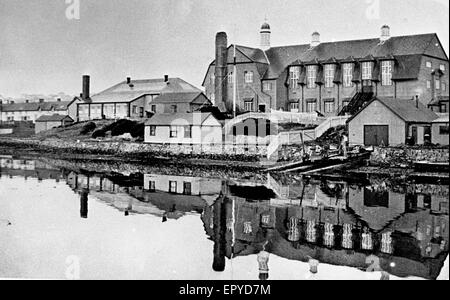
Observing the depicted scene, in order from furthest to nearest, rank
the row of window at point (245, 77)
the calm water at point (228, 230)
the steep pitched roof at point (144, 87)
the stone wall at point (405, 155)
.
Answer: the steep pitched roof at point (144, 87) < the row of window at point (245, 77) < the stone wall at point (405, 155) < the calm water at point (228, 230)

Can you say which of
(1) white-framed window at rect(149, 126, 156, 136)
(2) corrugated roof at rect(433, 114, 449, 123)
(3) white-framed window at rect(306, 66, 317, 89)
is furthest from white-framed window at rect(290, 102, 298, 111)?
(1) white-framed window at rect(149, 126, 156, 136)

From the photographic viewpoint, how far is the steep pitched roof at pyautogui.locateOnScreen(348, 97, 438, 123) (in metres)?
3.77

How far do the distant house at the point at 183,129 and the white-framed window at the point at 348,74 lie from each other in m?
1.62

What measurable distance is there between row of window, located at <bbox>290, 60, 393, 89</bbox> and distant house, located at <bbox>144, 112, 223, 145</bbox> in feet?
3.87

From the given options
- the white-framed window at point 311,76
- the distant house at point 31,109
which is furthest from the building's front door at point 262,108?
the distant house at point 31,109

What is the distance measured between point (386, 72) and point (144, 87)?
9.45 feet

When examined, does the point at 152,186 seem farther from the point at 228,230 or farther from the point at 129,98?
the point at 228,230

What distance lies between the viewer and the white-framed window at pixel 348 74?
4.73m

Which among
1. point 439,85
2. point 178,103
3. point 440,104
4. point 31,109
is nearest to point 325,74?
point 439,85

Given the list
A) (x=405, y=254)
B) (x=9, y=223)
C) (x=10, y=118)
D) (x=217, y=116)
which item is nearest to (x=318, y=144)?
(x=217, y=116)

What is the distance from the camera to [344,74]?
4906 millimetres

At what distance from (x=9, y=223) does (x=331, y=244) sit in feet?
8.90

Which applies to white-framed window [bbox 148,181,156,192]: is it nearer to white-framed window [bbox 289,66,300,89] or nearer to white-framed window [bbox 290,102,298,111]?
white-framed window [bbox 290,102,298,111]

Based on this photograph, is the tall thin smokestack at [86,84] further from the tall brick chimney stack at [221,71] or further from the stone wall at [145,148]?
the stone wall at [145,148]
